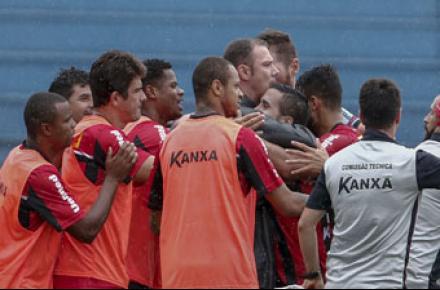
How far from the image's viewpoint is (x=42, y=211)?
6.10 metres

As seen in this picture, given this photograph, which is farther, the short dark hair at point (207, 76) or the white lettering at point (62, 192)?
the white lettering at point (62, 192)

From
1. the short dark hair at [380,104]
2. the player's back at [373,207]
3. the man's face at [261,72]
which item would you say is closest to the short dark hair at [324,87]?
the man's face at [261,72]

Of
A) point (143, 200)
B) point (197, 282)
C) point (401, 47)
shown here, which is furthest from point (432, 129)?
point (401, 47)

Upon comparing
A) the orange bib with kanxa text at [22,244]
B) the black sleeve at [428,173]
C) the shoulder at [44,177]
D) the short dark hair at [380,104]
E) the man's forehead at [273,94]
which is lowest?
the orange bib with kanxa text at [22,244]

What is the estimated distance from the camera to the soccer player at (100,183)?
6230 mm

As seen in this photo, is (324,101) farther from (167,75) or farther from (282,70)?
(167,75)

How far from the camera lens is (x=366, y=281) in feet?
19.5

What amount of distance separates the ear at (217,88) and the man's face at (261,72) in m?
1.18

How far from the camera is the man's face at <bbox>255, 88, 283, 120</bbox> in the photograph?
6.61 meters

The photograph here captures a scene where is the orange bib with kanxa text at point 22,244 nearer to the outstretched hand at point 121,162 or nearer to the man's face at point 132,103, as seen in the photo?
the outstretched hand at point 121,162

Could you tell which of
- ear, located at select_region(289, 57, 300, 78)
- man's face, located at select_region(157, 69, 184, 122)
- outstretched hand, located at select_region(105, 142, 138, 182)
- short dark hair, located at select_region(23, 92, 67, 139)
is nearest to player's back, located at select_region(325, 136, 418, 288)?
outstretched hand, located at select_region(105, 142, 138, 182)

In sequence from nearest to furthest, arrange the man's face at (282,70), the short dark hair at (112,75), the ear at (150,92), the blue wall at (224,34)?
the short dark hair at (112,75)
the ear at (150,92)
the man's face at (282,70)
the blue wall at (224,34)

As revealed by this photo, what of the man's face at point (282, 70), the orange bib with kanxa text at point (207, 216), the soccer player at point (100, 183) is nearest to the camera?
the orange bib with kanxa text at point (207, 216)

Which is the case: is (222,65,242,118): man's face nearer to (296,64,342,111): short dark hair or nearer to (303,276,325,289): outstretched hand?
(303,276,325,289): outstretched hand
